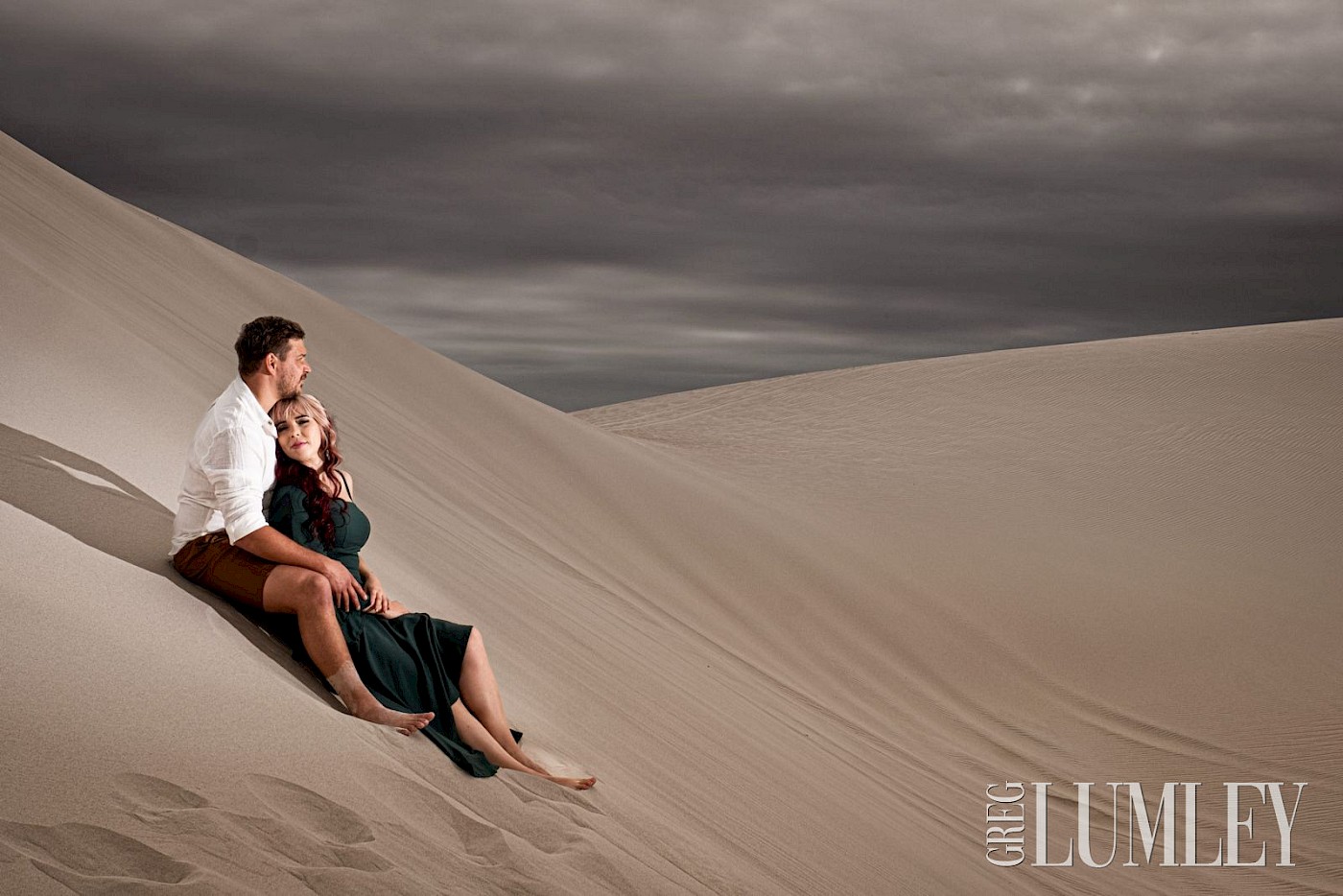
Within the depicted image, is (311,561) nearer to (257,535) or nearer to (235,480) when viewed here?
(257,535)

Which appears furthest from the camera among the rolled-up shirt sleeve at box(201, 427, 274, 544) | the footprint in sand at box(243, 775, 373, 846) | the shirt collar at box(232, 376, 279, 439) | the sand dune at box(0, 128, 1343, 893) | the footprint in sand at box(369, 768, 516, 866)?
the shirt collar at box(232, 376, 279, 439)

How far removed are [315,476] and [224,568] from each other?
1.49 feet

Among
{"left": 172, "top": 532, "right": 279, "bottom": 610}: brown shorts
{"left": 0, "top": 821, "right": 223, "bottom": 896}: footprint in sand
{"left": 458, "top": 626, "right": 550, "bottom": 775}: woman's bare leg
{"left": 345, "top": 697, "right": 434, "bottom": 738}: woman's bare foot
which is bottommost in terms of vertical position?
{"left": 0, "top": 821, "right": 223, "bottom": 896}: footprint in sand

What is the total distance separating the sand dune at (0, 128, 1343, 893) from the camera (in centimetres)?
359

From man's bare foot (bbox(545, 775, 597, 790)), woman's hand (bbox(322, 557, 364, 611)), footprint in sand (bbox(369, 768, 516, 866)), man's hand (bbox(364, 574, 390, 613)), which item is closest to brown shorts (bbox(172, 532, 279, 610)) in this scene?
woman's hand (bbox(322, 557, 364, 611))

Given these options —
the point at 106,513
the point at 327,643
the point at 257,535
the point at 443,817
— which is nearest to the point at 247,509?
the point at 257,535

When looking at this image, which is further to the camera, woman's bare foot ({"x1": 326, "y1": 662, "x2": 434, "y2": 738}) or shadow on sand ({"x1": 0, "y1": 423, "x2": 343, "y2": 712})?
shadow on sand ({"x1": 0, "y1": 423, "x2": 343, "y2": 712})

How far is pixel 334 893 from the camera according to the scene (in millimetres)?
3225

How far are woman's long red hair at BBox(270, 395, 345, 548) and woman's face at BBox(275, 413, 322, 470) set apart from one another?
0.02 meters

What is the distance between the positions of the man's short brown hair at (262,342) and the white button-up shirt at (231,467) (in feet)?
0.24

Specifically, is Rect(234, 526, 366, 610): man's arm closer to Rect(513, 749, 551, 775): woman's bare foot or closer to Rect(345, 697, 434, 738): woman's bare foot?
Rect(345, 697, 434, 738): woman's bare foot

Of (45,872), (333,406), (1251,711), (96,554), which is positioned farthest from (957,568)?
(45,872)

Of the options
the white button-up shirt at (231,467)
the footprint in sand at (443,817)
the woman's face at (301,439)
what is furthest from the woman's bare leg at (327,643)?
the woman's face at (301,439)

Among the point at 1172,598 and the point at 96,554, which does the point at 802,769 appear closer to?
the point at 96,554
